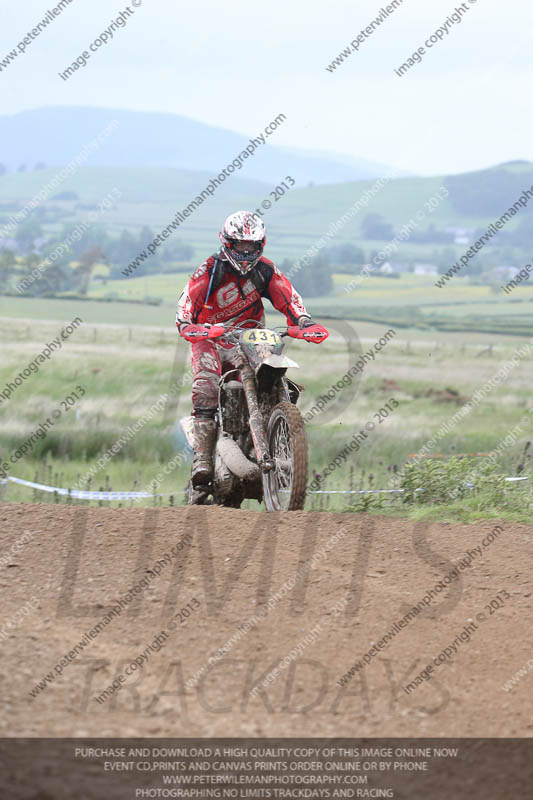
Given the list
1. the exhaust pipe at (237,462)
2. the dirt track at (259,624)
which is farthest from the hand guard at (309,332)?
the dirt track at (259,624)

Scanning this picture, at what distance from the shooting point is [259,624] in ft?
20.3

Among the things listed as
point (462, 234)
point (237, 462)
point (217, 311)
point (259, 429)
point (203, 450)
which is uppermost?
point (217, 311)

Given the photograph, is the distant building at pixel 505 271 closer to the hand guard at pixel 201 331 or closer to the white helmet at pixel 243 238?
the white helmet at pixel 243 238

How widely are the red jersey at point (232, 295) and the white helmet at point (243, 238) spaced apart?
21 centimetres

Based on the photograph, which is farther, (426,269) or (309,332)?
(426,269)

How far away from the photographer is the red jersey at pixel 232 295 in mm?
9758

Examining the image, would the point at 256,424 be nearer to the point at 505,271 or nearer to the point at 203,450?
the point at 203,450

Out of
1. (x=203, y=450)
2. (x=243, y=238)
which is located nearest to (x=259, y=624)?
(x=203, y=450)

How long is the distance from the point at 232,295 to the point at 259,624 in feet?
14.7

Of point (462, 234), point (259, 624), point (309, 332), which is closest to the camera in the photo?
point (259, 624)

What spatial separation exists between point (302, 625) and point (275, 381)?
3.66 meters

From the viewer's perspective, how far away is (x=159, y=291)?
9931 centimetres

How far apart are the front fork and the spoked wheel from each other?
12cm

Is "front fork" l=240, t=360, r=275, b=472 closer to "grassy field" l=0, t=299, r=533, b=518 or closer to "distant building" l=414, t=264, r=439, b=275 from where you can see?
"grassy field" l=0, t=299, r=533, b=518
